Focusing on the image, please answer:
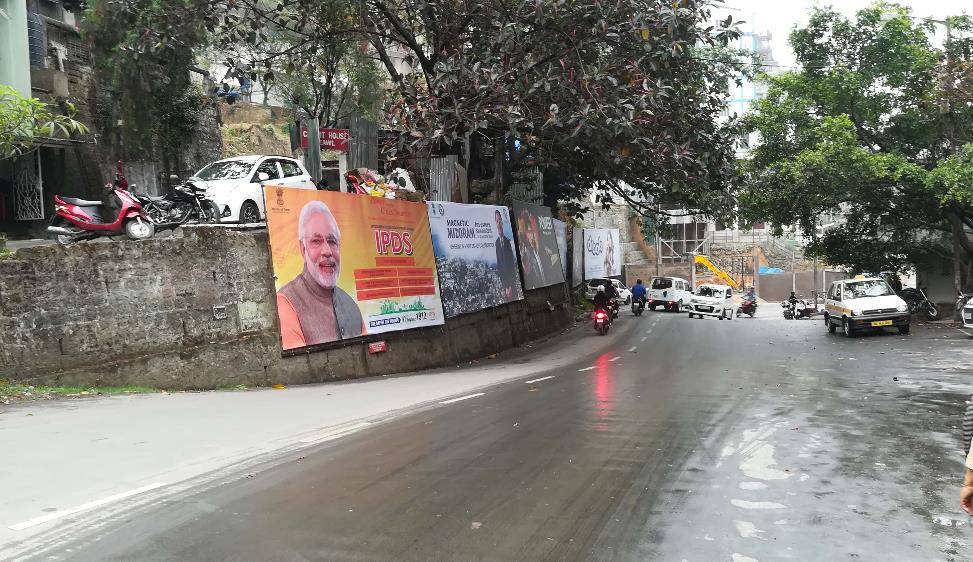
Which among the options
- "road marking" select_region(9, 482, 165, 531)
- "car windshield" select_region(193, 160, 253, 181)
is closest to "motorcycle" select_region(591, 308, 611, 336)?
"car windshield" select_region(193, 160, 253, 181)

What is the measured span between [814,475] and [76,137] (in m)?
20.8

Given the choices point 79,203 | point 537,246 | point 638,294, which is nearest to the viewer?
point 79,203

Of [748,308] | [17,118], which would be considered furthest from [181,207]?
[748,308]

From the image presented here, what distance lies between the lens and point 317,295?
12.6 m

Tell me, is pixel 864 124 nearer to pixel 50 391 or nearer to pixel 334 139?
pixel 334 139

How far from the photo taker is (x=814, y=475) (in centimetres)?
639

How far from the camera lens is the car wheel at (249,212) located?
1480 centimetres

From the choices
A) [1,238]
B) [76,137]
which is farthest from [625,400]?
[76,137]

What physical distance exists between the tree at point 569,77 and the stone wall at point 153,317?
176 inches

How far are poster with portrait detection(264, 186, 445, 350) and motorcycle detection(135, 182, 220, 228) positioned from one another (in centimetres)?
236

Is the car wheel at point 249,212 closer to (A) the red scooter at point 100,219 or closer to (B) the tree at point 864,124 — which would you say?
(A) the red scooter at point 100,219

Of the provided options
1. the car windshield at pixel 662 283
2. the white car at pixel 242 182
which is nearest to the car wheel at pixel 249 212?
the white car at pixel 242 182

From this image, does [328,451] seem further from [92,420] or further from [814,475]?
[814,475]

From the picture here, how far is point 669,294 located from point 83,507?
37.2 metres
